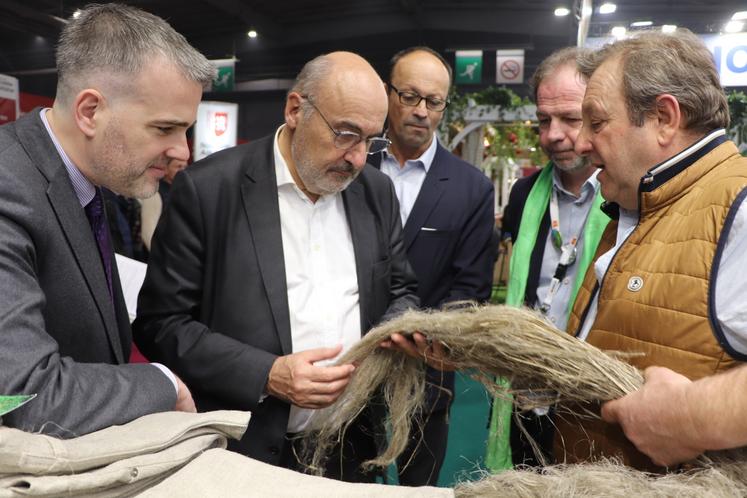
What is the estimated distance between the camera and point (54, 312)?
1.26 m

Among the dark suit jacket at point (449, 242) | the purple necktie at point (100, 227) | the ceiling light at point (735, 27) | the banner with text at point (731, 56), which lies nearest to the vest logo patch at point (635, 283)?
the purple necktie at point (100, 227)

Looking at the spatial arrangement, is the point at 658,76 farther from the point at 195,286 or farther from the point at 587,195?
the point at 195,286

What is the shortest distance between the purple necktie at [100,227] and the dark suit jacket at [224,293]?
1.05 feet

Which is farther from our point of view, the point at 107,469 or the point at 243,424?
the point at 243,424

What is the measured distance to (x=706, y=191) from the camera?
4.13 feet

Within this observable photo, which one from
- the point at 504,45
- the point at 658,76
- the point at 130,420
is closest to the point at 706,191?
the point at 658,76

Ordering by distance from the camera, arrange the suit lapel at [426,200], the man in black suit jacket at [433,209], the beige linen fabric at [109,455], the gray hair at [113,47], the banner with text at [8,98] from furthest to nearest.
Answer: the banner with text at [8,98] → the suit lapel at [426,200] → the man in black suit jacket at [433,209] → the gray hair at [113,47] → the beige linen fabric at [109,455]

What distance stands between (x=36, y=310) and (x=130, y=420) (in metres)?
0.24

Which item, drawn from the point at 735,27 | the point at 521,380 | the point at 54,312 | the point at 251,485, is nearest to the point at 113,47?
the point at 54,312

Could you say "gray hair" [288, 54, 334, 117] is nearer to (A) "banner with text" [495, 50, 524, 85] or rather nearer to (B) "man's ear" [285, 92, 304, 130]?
(B) "man's ear" [285, 92, 304, 130]

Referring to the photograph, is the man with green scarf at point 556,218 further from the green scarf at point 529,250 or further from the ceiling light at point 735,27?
the ceiling light at point 735,27

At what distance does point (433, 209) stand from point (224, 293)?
118 cm

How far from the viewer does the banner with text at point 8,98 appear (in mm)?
6637

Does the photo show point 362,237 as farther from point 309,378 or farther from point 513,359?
point 513,359
